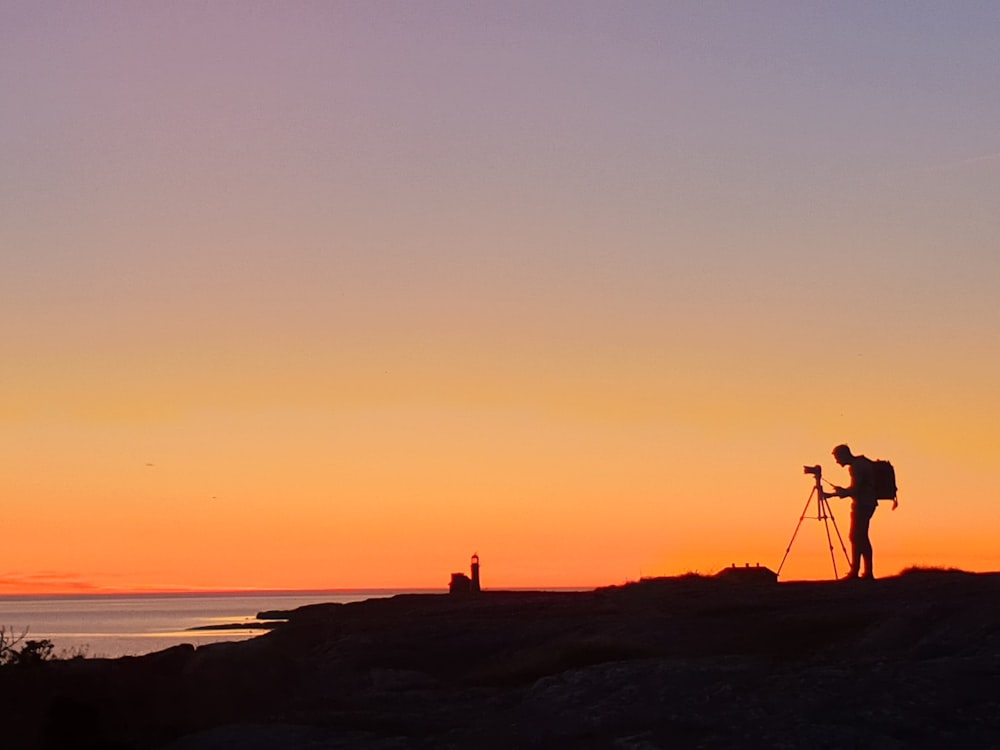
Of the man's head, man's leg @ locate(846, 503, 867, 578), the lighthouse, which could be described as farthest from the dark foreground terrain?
the lighthouse

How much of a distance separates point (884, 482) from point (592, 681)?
15165 mm

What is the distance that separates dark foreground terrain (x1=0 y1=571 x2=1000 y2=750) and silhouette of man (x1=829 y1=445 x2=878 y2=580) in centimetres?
176

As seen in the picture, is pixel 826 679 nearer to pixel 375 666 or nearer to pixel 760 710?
pixel 760 710

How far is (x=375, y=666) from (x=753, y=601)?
711cm

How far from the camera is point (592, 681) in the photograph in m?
19.2

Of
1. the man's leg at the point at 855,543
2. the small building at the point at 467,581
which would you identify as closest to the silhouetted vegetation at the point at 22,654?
the man's leg at the point at 855,543

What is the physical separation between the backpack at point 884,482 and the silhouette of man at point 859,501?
104 mm

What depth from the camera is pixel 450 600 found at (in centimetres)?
3812

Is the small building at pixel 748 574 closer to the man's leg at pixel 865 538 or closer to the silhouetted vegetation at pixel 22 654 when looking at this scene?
the man's leg at pixel 865 538

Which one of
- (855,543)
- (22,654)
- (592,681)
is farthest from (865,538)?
(22,654)

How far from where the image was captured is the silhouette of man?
3180 centimetres

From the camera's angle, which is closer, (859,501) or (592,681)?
(592,681)

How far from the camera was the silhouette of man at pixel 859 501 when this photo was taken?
31797 mm

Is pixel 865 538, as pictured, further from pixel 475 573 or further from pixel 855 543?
pixel 475 573
